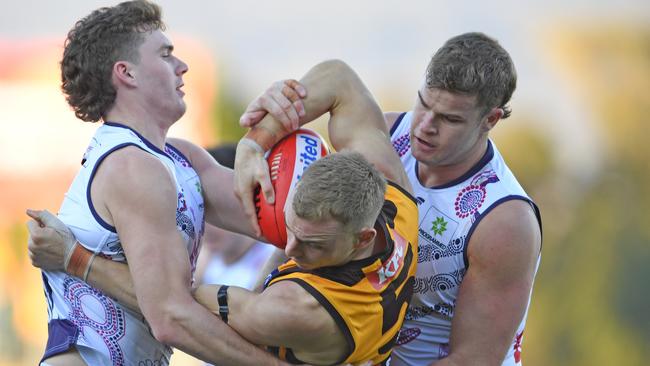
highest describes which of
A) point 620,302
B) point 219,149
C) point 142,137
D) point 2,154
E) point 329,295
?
point 142,137

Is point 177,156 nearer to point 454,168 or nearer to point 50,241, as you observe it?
point 50,241

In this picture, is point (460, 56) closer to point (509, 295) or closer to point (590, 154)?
point (509, 295)

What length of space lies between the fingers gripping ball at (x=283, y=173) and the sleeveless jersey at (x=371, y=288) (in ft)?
0.71

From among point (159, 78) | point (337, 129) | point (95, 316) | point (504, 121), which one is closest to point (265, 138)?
point (337, 129)

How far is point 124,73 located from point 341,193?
1.25 metres

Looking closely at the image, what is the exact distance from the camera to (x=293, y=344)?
10.6 feet

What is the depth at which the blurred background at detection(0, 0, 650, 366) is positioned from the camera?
1059cm

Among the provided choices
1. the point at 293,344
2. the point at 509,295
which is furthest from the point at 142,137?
the point at 509,295

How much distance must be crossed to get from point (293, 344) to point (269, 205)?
57cm

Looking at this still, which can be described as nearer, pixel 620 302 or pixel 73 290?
pixel 73 290

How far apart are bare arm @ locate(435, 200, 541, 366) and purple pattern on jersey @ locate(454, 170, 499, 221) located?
3.6 inches

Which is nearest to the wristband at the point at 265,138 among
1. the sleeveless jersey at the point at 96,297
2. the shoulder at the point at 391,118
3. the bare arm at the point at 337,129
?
the bare arm at the point at 337,129

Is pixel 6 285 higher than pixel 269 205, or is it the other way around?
pixel 269 205

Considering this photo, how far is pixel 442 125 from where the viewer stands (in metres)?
3.79
